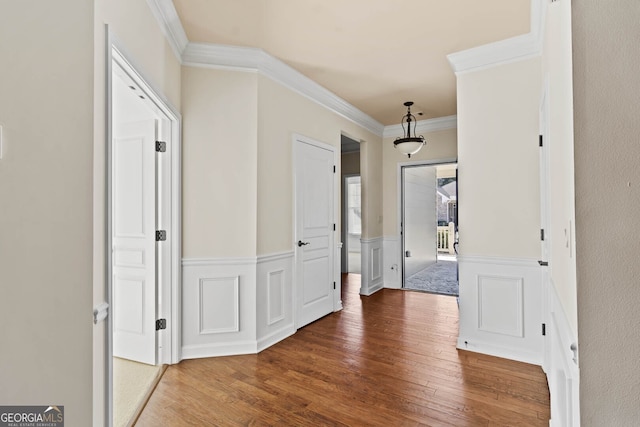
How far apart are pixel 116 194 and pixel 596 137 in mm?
3022

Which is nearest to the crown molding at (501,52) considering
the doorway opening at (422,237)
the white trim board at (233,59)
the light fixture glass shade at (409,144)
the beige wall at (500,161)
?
the beige wall at (500,161)

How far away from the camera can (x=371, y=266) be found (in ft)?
15.8

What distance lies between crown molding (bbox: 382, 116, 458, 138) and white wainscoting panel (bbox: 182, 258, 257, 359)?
345cm

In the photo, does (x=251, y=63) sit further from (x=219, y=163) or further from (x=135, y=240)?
(x=135, y=240)

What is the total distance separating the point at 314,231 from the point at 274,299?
0.95 metres

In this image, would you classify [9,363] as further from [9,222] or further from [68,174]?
[68,174]

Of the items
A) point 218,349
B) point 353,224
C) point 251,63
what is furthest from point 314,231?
point 353,224

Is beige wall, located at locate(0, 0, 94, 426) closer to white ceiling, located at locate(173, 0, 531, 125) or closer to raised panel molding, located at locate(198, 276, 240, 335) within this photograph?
white ceiling, located at locate(173, 0, 531, 125)

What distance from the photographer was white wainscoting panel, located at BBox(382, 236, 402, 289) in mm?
5039

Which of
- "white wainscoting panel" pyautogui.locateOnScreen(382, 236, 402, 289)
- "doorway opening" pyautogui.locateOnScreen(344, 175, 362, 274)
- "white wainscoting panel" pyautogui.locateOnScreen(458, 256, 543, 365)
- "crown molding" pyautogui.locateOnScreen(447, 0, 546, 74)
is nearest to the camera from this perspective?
"crown molding" pyautogui.locateOnScreen(447, 0, 546, 74)

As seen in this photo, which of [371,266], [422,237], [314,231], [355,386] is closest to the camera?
Answer: [355,386]

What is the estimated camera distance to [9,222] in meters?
1.05

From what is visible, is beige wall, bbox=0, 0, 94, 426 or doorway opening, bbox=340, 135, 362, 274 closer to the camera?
beige wall, bbox=0, 0, 94, 426

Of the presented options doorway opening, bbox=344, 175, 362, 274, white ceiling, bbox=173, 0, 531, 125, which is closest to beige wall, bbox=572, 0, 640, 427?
white ceiling, bbox=173, 0, 531, 125
